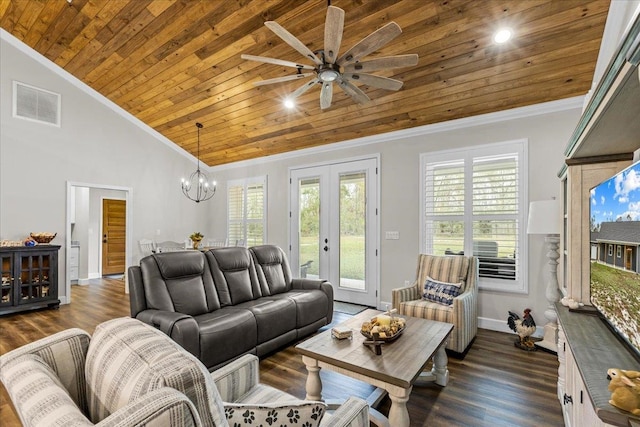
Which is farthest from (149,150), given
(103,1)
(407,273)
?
(407,273)

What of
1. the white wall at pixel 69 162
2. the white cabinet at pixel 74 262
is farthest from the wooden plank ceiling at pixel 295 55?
the white cabinet at pixel 74 262

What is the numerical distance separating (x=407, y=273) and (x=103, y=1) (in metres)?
5.00

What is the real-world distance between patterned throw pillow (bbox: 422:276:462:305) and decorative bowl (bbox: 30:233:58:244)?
560cm

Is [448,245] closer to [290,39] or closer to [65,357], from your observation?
[290,39]

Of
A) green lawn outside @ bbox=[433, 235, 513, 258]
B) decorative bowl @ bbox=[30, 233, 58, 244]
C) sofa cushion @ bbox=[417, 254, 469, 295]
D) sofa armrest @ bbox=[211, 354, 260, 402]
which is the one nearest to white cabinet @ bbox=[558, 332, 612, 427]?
sofa armrest @ bbox=[211, 354, 260, 402]

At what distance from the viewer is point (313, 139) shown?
17.5 feet

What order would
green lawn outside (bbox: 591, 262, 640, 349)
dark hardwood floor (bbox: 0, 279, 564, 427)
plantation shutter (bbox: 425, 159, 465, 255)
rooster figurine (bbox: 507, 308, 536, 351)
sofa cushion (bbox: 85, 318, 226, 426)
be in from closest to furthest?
sofa cushion (bbox: 85, 318, 226, 426)
green lawn outside (bbox: 591, 262, 640, 349)
dark hardwood floor (bbox: 0, 279, 564, 427)
rooster figurine (bbox: 507, 308, 536, 351)
plantation shutter (bbox: 425, 159, 465, 255)

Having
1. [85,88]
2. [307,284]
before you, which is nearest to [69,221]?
[85,88]

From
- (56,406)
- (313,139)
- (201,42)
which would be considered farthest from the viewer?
(313,139)

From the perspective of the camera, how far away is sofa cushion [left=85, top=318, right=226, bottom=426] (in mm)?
769

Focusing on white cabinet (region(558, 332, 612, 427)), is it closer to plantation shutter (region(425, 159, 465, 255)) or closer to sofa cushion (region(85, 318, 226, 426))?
sofa cushion (region(85, 318, 226, 426))

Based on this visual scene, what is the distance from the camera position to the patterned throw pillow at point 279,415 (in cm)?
111

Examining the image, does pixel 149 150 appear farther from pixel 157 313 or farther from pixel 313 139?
pixel 157 313

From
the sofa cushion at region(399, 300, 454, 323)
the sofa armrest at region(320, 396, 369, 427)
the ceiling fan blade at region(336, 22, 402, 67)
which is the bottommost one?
the sofa cushion at region(399, 300, 454, 323)
